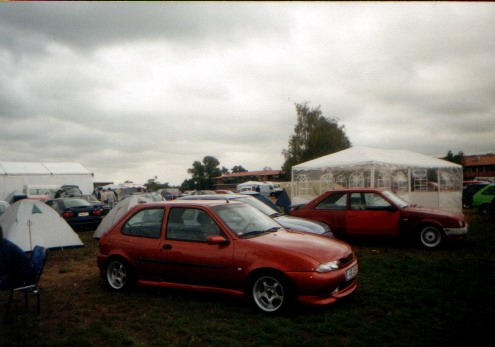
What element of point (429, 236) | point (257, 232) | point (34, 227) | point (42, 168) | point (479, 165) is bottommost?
point (429, 236)

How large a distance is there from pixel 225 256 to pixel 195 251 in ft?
1.62

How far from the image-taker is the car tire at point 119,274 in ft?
20.3

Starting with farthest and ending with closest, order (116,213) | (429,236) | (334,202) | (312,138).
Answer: (312,138) → (116,213) → (334,202) → (429,236)

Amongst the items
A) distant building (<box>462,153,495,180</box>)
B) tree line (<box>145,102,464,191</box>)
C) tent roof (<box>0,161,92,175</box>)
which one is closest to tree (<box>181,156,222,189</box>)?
tree line (<box>145,102,464,191</box>)

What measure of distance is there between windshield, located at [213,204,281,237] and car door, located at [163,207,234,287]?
0.66 ft

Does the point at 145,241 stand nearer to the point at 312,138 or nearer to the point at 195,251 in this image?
the point at 195,251

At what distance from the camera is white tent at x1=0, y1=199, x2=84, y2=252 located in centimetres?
1027

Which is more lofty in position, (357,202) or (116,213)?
(357,202)

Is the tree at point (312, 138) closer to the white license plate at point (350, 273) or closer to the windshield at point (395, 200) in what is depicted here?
the windshield at point (395, 200)

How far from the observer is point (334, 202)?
34.6 feet

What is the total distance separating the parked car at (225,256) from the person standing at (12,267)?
1336mm

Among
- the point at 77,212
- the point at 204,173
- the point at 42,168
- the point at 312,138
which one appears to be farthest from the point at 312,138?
the point at 204,173

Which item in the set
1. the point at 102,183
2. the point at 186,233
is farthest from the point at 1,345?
the point at 102,183

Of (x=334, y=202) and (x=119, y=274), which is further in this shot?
(x=334, y=202)
